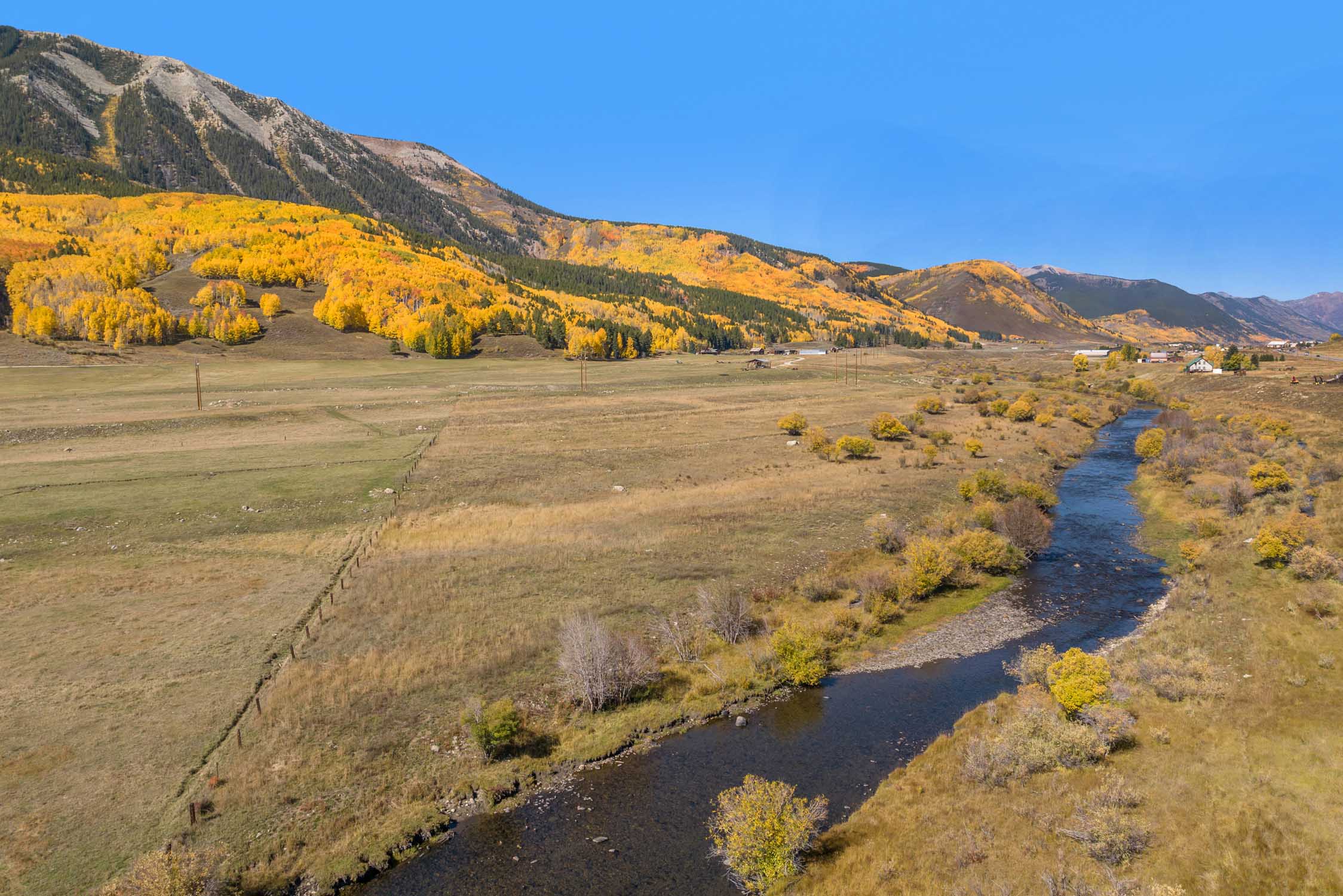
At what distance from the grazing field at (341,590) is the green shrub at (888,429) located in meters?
2.81

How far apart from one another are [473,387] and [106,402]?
48.7 meters

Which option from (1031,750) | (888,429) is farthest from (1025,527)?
(888,429)

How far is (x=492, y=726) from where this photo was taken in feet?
70.1

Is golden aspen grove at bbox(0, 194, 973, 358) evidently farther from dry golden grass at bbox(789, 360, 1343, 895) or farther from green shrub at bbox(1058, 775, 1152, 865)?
green shrub at bbox(1058, 775, 1152, 865)

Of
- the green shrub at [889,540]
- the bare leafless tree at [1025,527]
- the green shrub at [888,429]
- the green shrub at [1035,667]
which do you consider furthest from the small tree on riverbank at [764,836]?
the green shrub at [888,429]

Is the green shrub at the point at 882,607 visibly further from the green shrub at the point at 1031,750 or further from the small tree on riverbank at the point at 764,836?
the small tree on riverbank at the point at 764,836

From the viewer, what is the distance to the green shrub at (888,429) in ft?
240

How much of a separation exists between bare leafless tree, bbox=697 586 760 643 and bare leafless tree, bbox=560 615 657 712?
4.59m

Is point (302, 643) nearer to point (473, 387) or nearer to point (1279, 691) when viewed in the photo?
point (1279, 691)

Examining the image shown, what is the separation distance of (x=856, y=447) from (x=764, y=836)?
51706 millimetres

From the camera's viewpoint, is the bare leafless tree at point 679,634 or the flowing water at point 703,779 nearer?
the flowing water at point 703,779

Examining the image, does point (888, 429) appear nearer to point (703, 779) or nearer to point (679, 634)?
point (679, 634)

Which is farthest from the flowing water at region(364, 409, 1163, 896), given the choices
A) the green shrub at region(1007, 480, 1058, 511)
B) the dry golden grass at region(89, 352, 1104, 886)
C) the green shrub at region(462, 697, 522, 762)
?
the green shrub at region(1007, 480, 1058, 511)

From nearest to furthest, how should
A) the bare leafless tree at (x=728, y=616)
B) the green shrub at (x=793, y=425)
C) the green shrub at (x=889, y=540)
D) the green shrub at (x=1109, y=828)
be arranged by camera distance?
the green shrub at (x=1109, y=828) < the bare leafless tree at (x=728, y=616) < the green shrub at (x=889, y=540) < the green shrub at (x=793, y=425)
